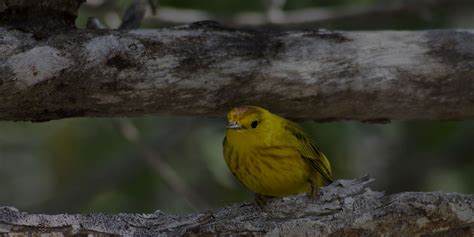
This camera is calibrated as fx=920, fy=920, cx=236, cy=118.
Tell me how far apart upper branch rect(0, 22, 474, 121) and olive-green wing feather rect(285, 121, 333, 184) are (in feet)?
0.67

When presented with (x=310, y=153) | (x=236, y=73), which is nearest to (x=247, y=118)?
(x=236, y=73)

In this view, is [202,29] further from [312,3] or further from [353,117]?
[312,3]

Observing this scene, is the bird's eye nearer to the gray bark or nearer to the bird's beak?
the bird's beak

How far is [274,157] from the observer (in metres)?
4.20

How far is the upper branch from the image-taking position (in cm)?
361

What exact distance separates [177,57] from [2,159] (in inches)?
152

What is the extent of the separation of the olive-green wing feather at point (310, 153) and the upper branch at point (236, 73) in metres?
0.20

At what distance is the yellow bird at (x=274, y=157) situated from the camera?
4.14 metres

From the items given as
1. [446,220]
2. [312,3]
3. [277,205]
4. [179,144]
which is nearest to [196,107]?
[277,205]

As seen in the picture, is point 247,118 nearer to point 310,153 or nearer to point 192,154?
point 310,153

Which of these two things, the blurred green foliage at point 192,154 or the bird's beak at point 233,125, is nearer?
the bird's beak at point 233,125

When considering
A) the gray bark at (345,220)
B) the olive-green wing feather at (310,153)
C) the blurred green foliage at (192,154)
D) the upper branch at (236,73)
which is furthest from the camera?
the blurred green foliage at (192,154)

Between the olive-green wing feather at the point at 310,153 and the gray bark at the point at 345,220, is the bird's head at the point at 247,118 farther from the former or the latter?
the gray bark at the point at 345,220

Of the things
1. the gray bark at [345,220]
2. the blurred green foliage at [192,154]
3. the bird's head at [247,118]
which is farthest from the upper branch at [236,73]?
the blurred green foliage at [192,154]
